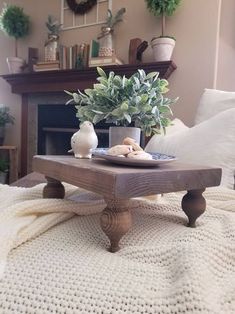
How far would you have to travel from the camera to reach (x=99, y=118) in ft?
2.50

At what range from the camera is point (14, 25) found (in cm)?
240

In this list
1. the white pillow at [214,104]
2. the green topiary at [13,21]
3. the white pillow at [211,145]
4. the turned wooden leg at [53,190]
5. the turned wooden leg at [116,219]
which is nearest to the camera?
the turned wooden leg at [116,219]

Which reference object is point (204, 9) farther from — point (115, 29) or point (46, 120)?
point (46, 120)

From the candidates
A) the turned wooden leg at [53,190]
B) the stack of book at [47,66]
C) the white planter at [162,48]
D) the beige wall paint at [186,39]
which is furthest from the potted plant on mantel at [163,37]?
the turned wooden leg at [53,190]

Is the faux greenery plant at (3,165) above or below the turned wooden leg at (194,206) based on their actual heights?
below

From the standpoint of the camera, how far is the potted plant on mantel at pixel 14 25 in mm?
2375

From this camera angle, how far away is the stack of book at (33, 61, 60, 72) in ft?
7.47

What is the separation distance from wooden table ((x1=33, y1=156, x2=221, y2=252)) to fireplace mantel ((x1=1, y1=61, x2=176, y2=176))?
1.48m

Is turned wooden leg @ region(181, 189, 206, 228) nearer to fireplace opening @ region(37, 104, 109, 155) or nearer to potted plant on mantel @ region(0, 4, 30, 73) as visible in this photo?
fireplace opening @ region(37, 104, 109, 155)

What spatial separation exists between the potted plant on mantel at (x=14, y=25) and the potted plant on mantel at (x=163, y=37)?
125 centimetres

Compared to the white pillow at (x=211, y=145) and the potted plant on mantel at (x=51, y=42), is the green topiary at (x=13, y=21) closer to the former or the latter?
the potted plant on mantel at (x=51, y=42)

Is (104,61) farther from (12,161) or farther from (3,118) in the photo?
(12,161)

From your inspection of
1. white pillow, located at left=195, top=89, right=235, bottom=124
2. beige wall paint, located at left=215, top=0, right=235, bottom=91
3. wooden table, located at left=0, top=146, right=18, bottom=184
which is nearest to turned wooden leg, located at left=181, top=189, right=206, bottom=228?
white pillow, located at left=195, top=89, right=235, bottom=124

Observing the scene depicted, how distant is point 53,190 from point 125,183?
1.06 ft
